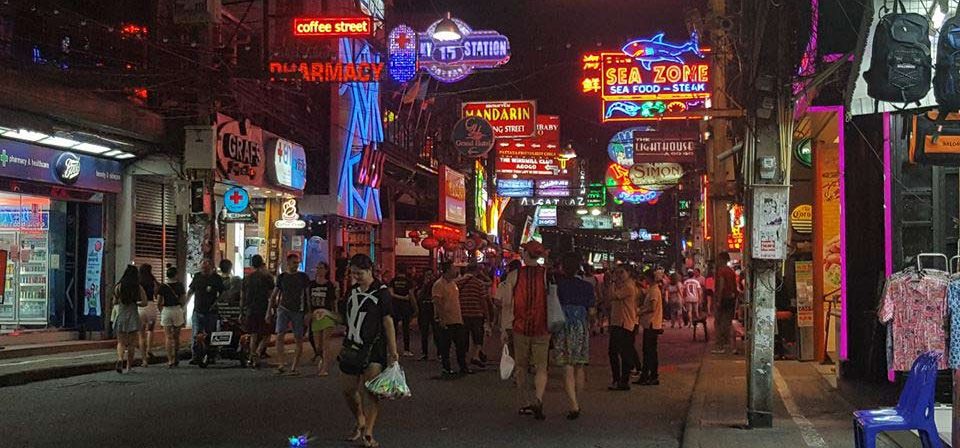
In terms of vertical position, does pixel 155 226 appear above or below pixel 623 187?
below

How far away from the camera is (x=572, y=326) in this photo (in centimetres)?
1109

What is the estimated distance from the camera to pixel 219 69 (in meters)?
21.1

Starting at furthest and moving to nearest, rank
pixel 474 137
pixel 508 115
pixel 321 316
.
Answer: pixel 508 115 → pixel 474 137 → pixel 321 316

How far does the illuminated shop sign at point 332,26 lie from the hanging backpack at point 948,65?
1433 cm

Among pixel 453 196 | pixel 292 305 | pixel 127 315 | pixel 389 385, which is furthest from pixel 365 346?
pixel 453 196

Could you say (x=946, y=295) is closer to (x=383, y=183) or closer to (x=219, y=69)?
(x=219, y=69)

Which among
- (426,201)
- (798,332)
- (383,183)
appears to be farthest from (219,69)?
(426,201)

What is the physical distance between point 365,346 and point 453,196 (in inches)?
1287

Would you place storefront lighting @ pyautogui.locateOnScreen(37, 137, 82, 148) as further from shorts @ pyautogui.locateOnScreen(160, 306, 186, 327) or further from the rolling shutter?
shorts @ pyautogui.locateOnScreen(160, 306, 186, 327)

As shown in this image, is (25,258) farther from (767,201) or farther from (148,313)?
(767,201)

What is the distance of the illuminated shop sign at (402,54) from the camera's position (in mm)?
27812

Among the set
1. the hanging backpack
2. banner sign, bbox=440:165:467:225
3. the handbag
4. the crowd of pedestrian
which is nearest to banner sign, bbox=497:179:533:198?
banner sign, bbox=440:165:467:225

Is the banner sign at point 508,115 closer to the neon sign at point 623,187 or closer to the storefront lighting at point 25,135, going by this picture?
the neon sign at point 623,187

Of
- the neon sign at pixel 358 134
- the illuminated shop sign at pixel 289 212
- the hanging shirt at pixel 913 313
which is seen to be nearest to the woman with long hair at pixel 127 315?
the illuminated shop sign at pixel 289 212
